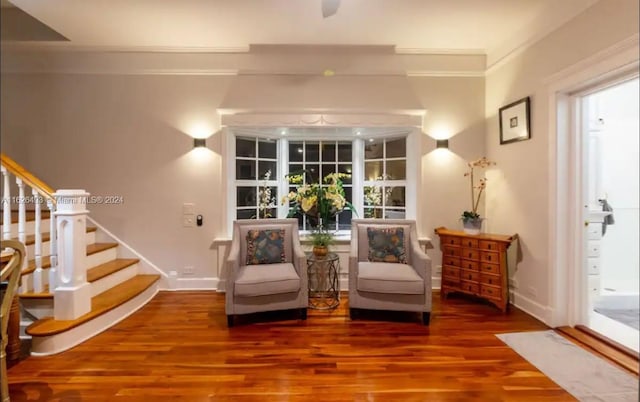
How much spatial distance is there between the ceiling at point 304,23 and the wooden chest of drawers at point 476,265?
201 centimetres

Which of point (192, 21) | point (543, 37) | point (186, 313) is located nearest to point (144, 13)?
point (192, 21)

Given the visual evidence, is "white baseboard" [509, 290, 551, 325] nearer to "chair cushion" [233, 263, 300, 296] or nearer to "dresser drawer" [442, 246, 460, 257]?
"dresser drawer" [442, 246, 460, 257]

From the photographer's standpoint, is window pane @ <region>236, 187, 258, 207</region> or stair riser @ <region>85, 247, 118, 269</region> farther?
window pane @ <region>236, 187, 258, 207</region>

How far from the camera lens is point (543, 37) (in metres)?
2.88

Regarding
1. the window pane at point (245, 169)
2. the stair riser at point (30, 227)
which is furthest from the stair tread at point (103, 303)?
the window pane at point (245, 169)

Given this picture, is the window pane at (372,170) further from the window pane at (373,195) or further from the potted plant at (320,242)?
the potted plant at (320,242)

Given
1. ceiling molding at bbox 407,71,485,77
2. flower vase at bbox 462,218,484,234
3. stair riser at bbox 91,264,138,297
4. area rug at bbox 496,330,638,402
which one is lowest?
area rug at bbox 496,330,638,402

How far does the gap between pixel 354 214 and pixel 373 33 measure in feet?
6.92

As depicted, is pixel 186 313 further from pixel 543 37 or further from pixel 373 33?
pixel 543 37

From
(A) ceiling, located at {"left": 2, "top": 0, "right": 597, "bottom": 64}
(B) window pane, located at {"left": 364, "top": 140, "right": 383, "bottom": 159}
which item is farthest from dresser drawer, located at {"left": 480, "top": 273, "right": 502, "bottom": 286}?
(A) ceiling, located at {"left": 2, "top": 0, "right": 597, "bottom": 64}

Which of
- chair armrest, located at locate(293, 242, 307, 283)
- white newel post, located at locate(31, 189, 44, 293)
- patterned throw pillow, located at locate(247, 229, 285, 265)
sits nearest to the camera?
white newel post, located at locate(31, 189, 44, 293)

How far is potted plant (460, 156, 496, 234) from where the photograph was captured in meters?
3.37

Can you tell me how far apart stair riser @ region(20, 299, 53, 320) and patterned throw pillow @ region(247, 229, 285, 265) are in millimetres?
1635

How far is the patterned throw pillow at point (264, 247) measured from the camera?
10.4 feet
